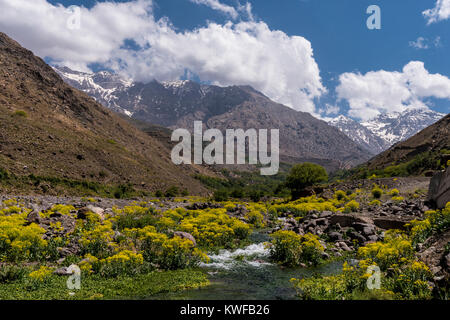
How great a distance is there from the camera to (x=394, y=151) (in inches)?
4323

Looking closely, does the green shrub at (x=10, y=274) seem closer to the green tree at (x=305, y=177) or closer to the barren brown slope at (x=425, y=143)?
the green tree at (x=305, y=177)

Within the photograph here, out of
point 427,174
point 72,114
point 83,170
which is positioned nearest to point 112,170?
point 83,170

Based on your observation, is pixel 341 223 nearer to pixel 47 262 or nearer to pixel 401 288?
pixel 401 288

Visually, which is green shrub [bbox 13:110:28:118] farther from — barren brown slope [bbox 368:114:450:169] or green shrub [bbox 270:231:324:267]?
barren brown slope [bbox 368:114:450:169]

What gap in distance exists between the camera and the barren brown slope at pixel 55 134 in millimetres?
53781

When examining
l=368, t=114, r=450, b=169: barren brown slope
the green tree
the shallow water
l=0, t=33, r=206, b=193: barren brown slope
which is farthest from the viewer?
l=368, t=114, r=450, b=169: barren brown slope

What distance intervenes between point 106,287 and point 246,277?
18.8 ft

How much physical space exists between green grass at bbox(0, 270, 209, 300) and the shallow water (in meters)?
0.54

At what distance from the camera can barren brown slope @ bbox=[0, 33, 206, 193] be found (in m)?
53.8

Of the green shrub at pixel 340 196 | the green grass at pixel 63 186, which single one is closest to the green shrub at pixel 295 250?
the green shrub at pixel 340 196

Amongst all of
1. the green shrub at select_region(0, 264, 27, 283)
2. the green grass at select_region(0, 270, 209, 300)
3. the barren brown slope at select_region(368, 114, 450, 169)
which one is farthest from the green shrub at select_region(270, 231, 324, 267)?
the barren brown slope at select_region(368, 114, 450, 169)

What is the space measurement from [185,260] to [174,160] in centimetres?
11807

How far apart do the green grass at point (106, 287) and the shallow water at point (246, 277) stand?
54 centimetres

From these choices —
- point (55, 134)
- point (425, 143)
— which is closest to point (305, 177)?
point (425, 143)
